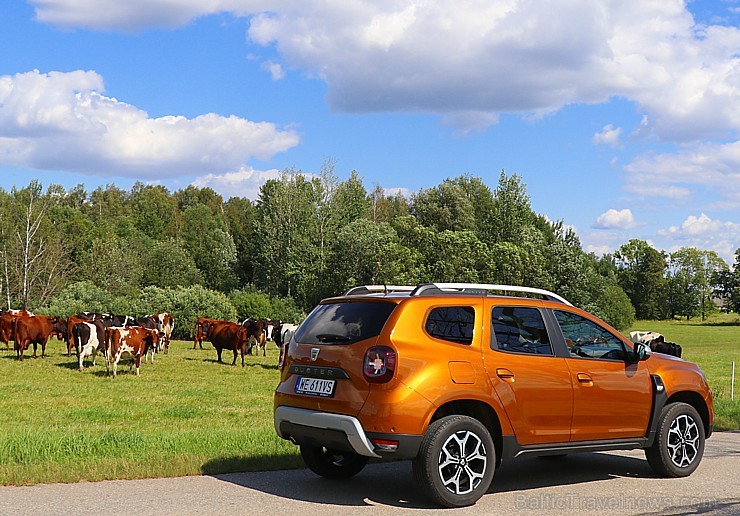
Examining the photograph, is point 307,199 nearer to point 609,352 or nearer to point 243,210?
point 243,210

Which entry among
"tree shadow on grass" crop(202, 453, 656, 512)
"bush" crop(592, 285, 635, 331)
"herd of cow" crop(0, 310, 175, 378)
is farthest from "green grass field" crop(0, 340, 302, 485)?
"bush" crop(592, 285, 635, 331)

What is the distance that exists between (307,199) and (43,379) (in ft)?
181

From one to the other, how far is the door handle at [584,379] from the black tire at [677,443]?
1198 mm

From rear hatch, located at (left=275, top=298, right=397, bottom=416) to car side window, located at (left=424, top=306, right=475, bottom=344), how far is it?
0.42 metres

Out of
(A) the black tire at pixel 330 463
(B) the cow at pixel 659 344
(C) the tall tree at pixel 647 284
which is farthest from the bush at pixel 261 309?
(C) the tall tree at pixel 647 284

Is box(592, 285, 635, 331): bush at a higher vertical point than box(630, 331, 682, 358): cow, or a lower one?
higher

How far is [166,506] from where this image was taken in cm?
719

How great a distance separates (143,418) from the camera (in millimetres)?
15797

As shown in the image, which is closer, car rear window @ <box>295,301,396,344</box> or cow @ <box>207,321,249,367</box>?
car rear window @ <box>295,301,396,344</box>

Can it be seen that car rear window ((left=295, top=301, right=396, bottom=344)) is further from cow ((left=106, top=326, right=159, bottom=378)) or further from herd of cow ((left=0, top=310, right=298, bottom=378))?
cow ((left=106, top=326, right=159, bottom=378))

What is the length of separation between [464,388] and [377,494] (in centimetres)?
→ 145

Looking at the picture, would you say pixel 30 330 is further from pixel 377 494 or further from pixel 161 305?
pixel 377 494

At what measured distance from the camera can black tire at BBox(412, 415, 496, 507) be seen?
24.2ft

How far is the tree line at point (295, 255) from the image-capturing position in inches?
2522
